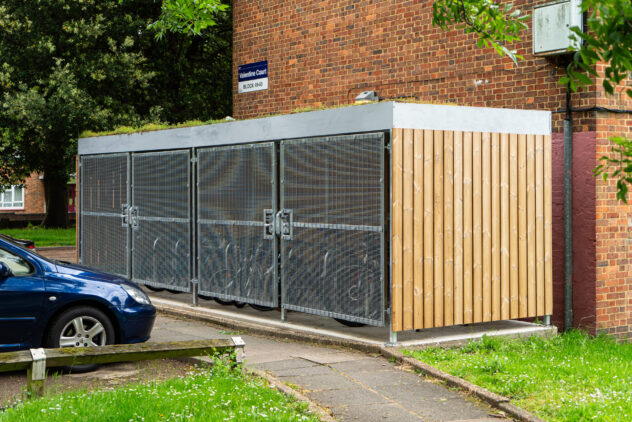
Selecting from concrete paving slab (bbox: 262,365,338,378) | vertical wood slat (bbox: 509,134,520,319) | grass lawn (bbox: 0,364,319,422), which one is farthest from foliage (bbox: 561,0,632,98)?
vertical wood slat (bbox: 509,134,520,319)

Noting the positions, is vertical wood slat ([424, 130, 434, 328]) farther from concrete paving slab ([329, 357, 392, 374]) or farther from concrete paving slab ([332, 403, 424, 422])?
concrete paving slab ([332, 403, 424, 422])

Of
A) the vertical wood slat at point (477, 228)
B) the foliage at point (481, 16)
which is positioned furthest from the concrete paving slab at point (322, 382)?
the foliage at point (481, 16)

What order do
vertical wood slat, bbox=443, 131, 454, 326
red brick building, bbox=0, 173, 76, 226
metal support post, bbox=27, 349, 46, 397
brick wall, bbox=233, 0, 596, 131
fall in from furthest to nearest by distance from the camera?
red brick building, bbox=0, 173, 76, 226, brick wall, bbox=233, 0, 596, 131, vertical wood slat, bbox=443, 131, 454, 326, metal support post, bbox=27, 349, 46, 397

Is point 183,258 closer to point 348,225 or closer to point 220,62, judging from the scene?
point 348,225

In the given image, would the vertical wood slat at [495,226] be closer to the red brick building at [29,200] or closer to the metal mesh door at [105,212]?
the metal mesh door at [105,212]

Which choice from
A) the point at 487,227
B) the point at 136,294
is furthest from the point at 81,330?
the point at 487,227

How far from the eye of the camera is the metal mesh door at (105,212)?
1423cm

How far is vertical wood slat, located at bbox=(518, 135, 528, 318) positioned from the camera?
10.2 m

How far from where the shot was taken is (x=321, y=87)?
15.5 meters

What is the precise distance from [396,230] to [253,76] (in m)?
8.72

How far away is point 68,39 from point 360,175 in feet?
45.9

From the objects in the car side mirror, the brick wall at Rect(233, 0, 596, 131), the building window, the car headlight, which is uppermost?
the brick wall at Rect(233, 0, 596, 131)

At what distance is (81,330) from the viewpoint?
8273 millimetres

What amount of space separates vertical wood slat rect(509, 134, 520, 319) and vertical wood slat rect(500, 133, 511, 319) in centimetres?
6
